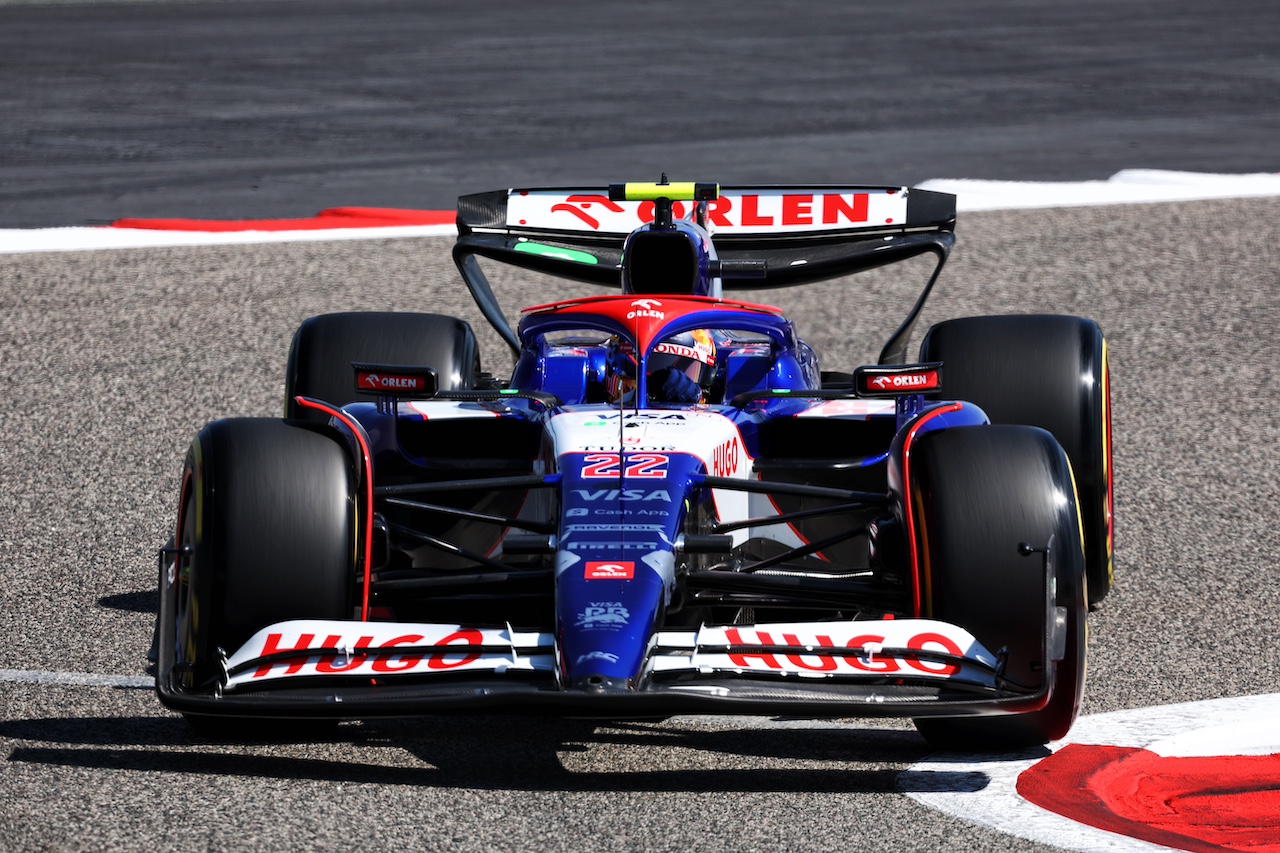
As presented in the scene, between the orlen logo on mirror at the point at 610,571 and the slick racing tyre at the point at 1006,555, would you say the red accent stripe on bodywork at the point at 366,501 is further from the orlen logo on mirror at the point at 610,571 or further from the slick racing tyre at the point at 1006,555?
the slick racing tyre at the point at 1006,555

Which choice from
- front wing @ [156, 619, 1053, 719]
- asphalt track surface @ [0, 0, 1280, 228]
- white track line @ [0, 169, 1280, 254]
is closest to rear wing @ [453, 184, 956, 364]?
front wing @ [156, 619, 1053, 719]

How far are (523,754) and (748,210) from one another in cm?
327

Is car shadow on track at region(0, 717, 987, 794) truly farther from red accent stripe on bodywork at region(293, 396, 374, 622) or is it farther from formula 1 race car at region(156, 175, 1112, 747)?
red accent stripe on bodywork at region(293, 396, 374, 622)

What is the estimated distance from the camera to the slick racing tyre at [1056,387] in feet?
→ 21.4

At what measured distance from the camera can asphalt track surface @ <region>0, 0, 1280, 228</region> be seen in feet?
47.9

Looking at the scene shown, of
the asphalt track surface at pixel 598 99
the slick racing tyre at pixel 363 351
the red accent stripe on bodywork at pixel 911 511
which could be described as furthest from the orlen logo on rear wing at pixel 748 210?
the asphalt track surface at pixel 598 99

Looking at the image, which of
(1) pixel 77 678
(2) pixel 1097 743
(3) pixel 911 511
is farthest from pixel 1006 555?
(1) pixel 77 678

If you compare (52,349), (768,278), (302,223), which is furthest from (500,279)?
(768,278)

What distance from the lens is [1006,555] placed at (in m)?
4.90

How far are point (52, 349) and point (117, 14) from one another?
17168mm

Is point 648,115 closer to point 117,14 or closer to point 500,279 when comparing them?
point 500,279

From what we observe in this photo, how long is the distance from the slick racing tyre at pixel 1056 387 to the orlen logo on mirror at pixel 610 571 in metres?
1.93

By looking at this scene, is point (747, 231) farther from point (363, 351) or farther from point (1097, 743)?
point (1097, 743)

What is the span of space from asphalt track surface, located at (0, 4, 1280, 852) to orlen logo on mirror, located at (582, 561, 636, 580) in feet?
1.73
